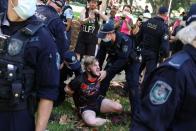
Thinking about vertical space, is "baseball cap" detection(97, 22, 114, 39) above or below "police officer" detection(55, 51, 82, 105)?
above

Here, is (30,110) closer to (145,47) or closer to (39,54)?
(39,54)

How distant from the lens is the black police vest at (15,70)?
275 cm

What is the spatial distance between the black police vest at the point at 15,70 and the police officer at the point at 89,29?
6.60 meters

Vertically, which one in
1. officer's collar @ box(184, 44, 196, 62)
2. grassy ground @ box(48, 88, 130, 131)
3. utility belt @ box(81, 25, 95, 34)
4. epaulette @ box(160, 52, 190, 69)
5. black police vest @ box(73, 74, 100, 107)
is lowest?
grassy ground @ box(48, 88, 130, 131)

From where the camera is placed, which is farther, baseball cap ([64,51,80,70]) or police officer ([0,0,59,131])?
baseball cap ([64,51,80,70])

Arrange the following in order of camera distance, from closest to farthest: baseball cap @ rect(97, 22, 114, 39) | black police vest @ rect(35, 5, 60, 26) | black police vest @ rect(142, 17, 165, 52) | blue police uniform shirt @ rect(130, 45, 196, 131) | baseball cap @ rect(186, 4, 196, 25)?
blue police uniform shirt @ rect(130, 45, 196, 131)
baseball cap @ rect(186, 4, 196, 25)
black police vest @ rect(35, 5, 60, 26)
baseball cap @ rect(97, 22, 114, 39)
black police vest @ rect(142, 17, 165, 52)

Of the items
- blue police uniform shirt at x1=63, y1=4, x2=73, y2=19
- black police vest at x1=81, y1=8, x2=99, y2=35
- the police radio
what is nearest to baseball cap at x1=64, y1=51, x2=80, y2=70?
blue police uniform shirt at x1=63, y1=4, x2=73, y2=19

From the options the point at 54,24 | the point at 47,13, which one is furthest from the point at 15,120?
the point at 47,13

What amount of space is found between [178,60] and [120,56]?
463cm

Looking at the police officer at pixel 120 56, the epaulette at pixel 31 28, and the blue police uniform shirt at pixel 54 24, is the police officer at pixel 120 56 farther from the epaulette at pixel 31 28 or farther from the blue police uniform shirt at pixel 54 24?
the epaulette at pixel 31 28

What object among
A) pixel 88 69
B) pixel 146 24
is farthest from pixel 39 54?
pixel 146 24

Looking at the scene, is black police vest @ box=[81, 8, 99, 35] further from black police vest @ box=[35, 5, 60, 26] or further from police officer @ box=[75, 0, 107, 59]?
black police vest @ box=[35, 5, 60, 26]

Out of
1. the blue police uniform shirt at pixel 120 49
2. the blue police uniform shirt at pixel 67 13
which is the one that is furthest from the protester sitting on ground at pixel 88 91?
the blue police uniform shirt at pixel 67 13

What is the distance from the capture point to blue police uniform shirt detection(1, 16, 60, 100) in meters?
2.79
